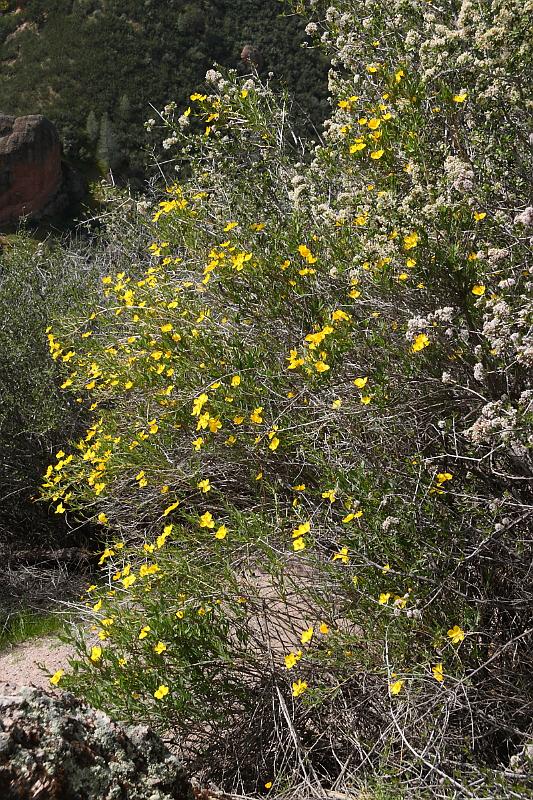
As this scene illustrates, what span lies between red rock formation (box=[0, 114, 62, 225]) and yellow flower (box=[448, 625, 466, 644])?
24163 millimetres

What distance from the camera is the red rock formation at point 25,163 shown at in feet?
80.3

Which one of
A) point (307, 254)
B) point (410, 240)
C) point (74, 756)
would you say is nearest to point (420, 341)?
point (410, 240)

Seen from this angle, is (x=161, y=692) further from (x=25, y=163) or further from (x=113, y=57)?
(x=113, y=57)

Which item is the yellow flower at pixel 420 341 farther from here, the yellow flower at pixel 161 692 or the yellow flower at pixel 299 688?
the yellow flower at pixel 161 692

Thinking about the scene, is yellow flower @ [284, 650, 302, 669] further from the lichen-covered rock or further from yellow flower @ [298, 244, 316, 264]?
yellow flower @ [298, 244, 316, 264]

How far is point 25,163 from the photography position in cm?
2484

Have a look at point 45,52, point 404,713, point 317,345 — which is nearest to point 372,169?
point 317,345

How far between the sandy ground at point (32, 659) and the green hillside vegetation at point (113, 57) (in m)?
21.0

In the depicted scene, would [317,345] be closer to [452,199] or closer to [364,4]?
[452,199]

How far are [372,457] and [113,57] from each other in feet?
105

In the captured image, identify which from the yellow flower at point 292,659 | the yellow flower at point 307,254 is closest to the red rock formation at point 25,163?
the yellow flower at point 307,254

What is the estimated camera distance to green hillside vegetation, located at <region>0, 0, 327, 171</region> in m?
26.4

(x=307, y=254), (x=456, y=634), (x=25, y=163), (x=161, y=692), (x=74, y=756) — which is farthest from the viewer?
(x=25, y=163)

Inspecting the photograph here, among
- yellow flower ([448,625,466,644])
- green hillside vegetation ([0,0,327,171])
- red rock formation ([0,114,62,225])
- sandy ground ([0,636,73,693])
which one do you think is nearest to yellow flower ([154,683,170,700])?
yellow flower ([448,625,466,644])
